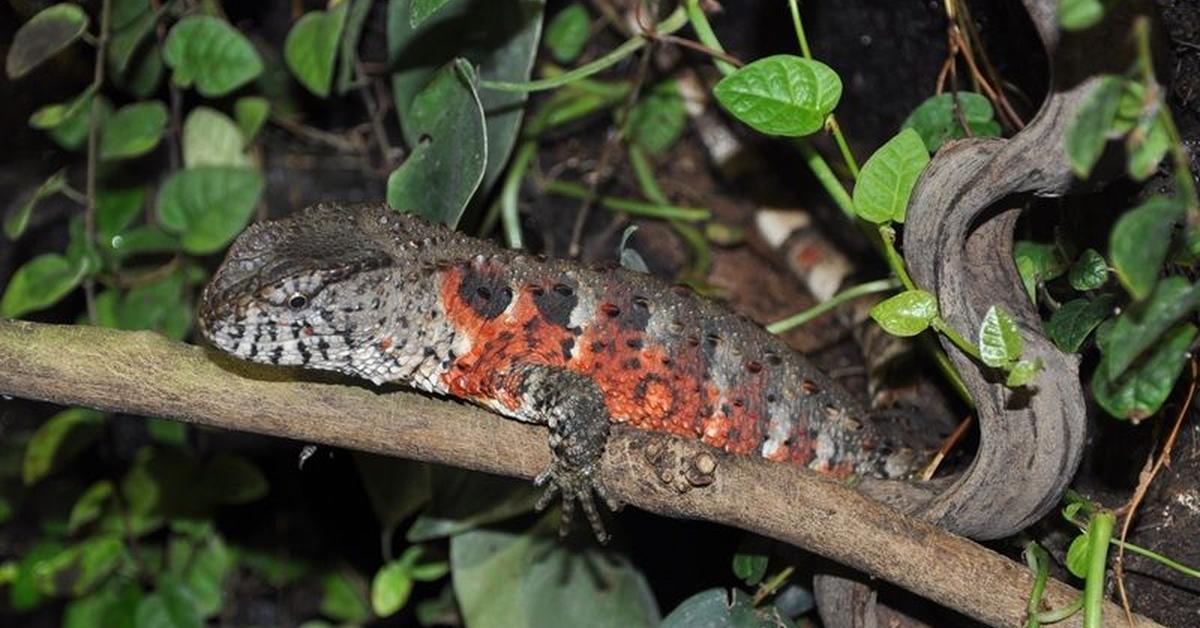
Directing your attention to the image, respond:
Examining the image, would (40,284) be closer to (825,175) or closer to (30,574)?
(30,574)

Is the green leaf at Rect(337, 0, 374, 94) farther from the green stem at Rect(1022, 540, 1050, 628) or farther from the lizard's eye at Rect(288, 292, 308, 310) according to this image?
the green stem at Rect(1022, 540, 1050, 628)

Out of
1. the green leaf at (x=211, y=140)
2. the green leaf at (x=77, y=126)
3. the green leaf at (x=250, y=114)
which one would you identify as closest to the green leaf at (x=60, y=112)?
the green leaf at (x=77, y=126)

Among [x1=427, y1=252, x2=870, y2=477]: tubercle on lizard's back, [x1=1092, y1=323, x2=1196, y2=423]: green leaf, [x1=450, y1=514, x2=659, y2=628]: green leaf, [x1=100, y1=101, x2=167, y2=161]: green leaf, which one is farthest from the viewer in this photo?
[x1=100, y1=101, x2=167, y2=161]: green leaf

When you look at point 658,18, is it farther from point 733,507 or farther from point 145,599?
point 145,599

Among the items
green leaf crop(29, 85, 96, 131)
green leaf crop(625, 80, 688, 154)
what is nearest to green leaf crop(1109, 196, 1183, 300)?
green leaf crop(625, 80, 688, 154)

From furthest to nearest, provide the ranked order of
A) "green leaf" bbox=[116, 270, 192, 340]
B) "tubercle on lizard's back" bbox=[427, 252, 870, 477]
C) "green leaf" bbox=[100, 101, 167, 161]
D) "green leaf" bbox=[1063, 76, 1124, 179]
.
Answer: "green leaf" bbox=[116, 270, 192, 340] < "green leaf" bbox=[100, 101, 167, 161] < "tubercle on lizard's back" bbox=[427, 252, 870, 477] < "green leaf" bbox=[1063, 76, 1124, 179]

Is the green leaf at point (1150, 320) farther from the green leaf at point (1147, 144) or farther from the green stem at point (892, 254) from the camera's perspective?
the green stem at point (892, 254)

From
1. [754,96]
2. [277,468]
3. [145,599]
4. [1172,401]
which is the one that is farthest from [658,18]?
[145,599]

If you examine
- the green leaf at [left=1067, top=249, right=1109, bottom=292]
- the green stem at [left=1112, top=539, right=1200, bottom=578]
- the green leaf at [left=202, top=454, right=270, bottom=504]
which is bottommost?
the green leaf at [left=202, top=454, right=270, bottom=504]
